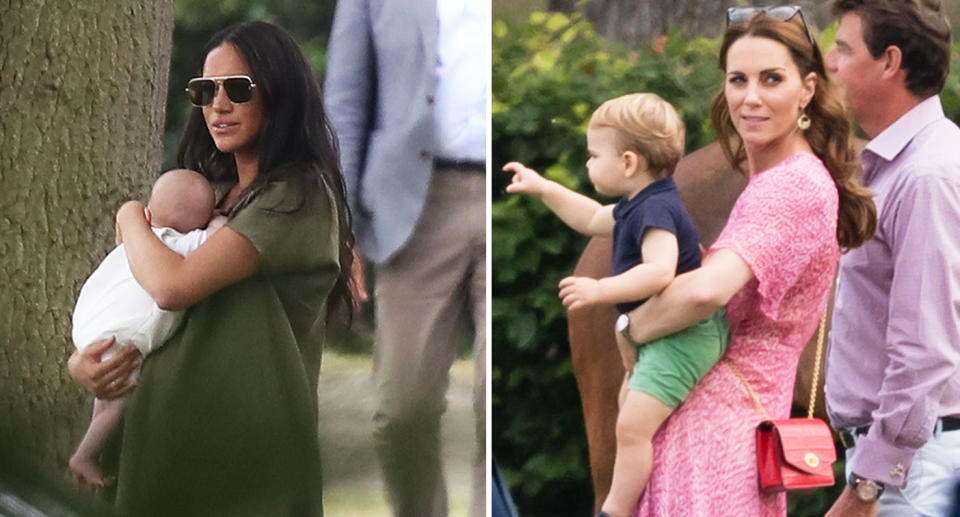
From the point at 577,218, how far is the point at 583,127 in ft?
0.85

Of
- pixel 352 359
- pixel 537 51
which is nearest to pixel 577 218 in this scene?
pixel 537 51

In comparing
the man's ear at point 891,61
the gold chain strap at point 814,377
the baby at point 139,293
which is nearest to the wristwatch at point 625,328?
the gold chain strap at point 814,377

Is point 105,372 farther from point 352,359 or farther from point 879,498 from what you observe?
point 879,498

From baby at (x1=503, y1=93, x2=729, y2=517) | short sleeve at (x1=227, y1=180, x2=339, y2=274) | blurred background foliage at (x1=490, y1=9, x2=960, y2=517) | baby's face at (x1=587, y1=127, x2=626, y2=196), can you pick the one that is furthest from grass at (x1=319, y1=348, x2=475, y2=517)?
baby's face at (x1=587, y1=127, x2=626, y2=196)

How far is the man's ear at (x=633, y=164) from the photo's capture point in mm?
3598

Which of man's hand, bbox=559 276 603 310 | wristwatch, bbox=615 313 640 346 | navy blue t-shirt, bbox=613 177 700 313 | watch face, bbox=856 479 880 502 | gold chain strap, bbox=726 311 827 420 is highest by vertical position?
navy blue t-shirt, bbox=613 177 700 313

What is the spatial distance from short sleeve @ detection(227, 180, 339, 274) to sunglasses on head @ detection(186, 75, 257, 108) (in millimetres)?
255

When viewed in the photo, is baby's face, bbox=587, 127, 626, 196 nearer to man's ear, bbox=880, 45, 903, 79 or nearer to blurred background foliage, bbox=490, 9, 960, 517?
blurred background foliage, bbox=490, 9, 960, 517

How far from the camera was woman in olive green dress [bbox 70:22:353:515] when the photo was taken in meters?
3.63

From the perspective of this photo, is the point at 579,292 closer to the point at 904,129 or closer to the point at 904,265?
the point at 904,265

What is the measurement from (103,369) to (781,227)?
191cm

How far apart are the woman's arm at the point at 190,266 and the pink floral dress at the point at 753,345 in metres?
1.24

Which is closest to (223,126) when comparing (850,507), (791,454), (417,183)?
(417,183)

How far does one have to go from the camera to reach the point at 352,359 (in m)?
3.78
